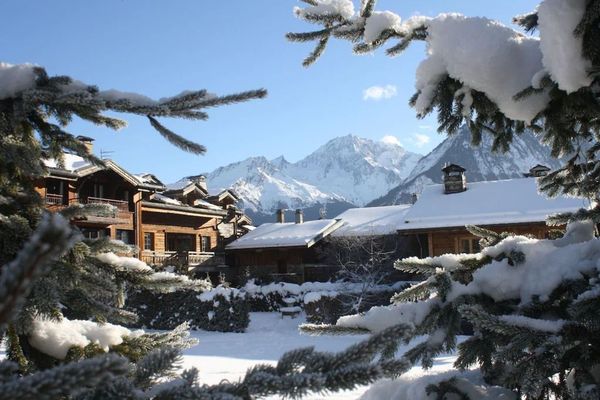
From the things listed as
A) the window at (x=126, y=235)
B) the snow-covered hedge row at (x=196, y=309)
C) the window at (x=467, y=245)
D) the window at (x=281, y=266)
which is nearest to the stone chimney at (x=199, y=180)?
the window at (x=126, y=235)

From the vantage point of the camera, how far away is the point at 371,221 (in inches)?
1227

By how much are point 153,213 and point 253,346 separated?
1666cm

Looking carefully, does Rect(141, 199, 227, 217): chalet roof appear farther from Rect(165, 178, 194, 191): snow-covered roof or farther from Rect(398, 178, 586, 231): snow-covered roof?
Rect(398, 178, 586, 231): snow-covered roof

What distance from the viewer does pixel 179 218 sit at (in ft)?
105

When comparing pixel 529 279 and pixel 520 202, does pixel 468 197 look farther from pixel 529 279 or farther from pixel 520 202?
pixel 529 279

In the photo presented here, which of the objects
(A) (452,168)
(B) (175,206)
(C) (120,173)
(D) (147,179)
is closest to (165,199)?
(B) (175,206)

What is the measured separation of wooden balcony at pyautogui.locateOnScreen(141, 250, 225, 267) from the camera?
28.0 meters

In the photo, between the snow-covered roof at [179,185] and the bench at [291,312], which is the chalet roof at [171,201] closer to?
the snow-covered roof at [179,185]

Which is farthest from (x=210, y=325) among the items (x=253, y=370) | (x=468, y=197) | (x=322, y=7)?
(x=253, y=370)

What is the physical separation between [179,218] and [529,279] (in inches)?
1204

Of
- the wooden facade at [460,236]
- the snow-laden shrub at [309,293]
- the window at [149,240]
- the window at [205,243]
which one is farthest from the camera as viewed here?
the window at [205,243]

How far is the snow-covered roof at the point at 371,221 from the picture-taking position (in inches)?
1124

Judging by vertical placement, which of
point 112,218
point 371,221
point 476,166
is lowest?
point 371,221

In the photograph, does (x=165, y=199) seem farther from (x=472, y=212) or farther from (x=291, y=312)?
(x=472, y=212)
